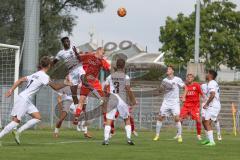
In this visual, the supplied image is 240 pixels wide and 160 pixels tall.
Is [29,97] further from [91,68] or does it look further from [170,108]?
[170,108]

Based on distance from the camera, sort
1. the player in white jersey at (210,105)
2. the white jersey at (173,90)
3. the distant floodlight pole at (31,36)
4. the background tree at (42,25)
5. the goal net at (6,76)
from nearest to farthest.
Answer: the player in white jersey at (210,105) < the white jersey at (173,90) < the goal net at (6,76) < the distant floodlight pole at (31,36) < the background tree at (42,25)

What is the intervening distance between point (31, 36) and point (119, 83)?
12.6m

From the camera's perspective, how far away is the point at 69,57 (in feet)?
67.6

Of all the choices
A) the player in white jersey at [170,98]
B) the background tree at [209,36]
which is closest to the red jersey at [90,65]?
the player in white jersey at [170,98]

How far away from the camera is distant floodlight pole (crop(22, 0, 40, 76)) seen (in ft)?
95.6

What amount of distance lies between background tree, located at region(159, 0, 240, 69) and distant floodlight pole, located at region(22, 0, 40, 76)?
149 feet

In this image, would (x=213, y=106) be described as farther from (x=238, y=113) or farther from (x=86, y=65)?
(x=238, y=113)

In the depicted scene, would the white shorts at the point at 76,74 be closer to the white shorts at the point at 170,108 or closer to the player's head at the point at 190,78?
the white shorts at the point at 170,108

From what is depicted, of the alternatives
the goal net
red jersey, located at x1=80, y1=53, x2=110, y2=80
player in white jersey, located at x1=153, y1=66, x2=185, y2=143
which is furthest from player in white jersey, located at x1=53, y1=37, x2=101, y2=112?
the goal net

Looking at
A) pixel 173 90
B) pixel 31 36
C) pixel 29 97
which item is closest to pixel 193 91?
pixel 173 90

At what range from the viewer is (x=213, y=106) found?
798 inches

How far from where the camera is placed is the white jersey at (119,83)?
17719 mm

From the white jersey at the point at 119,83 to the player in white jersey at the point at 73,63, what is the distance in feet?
8.92

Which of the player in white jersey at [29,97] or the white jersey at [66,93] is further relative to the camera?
the white jersey at [66,93]
